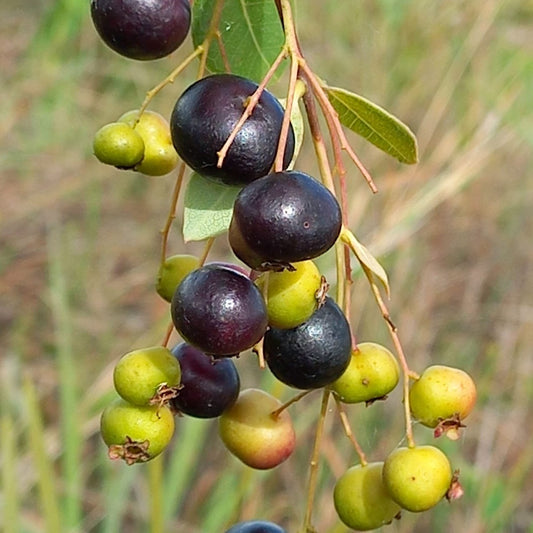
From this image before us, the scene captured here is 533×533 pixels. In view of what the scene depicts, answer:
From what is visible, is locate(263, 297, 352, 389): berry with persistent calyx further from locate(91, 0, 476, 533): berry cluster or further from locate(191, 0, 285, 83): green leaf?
locate(191, 0, 285, 83): green leaf

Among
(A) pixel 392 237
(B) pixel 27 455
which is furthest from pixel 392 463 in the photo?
(B) pixel 27 455

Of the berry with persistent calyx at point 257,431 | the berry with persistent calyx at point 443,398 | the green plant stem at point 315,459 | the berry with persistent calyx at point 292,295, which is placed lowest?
the berry with persistent calyx at point 257,431

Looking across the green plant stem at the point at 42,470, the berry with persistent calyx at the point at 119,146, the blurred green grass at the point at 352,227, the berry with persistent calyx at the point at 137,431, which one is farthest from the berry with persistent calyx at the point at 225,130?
the blurred green grass at the point at 352,227

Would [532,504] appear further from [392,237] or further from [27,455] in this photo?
[27,455]

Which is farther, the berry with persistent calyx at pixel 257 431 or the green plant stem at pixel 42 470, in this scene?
the green plant stem at pixel 42 470

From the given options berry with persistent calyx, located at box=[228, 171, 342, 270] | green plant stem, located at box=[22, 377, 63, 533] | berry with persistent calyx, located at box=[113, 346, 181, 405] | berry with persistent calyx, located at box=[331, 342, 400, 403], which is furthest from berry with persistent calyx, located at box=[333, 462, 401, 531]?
green plant stem, located at box=[22, 377, 63, 533]

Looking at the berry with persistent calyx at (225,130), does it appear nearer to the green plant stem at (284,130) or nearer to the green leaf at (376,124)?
the green plant stem at (284,130)
